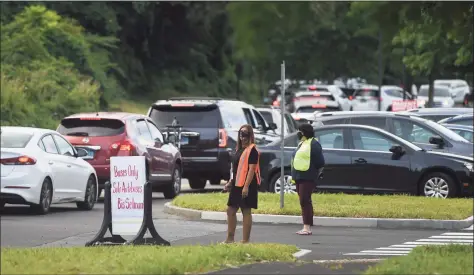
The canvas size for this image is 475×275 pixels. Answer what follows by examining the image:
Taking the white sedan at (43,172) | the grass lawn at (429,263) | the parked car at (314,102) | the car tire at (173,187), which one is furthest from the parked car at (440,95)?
the grass lawn at (429,263)

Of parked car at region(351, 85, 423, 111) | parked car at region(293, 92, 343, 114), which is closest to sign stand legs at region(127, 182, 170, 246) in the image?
parked car at region(293, 92, 343, 114)

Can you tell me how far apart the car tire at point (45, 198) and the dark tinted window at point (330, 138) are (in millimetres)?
6197

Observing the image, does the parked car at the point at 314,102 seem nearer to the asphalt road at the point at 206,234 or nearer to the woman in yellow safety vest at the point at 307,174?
the asphalt road at the point at 206,234

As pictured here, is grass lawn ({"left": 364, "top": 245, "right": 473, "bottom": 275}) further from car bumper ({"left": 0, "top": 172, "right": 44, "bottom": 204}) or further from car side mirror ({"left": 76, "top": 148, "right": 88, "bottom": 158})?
car side mirror ({"left": 76, "top": 148, "right": 88, "bottom": 158})

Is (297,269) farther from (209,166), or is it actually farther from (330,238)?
(209,166)

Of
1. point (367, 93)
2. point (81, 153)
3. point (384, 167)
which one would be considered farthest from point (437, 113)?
point (367, 93)

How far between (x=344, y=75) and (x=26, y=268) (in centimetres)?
318

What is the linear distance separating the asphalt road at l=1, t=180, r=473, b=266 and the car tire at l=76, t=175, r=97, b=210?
53 centimetres

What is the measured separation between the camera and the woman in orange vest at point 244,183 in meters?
14.0

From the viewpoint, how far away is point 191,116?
82.6 ft

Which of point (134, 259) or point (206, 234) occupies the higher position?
point (134, 259)

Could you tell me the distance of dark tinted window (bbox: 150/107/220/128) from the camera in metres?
25.0

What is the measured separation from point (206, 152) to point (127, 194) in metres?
11.9

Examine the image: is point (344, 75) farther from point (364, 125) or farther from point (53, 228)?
point (364, 125)
